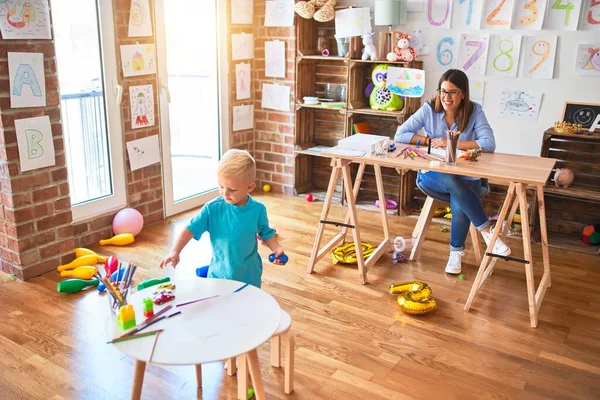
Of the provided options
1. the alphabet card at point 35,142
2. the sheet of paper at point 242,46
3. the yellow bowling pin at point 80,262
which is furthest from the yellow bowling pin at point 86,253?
the sheet of paper at point 242,46

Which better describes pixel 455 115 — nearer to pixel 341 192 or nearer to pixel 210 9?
pixel 341 192

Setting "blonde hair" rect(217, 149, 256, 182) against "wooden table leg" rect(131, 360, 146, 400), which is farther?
"blonde hair" rect(217, 149, 256, 182)

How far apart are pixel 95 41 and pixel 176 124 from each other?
1.06 meters

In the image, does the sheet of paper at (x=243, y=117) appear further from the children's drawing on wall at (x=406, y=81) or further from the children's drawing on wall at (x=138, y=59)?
the children's drawing on wall at (x=406, y=81)

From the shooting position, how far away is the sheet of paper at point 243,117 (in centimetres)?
463

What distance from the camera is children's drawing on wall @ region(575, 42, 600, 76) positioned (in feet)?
11.9

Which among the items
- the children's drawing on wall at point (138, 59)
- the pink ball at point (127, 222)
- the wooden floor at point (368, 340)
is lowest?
the wooden floor at point (368, 340)

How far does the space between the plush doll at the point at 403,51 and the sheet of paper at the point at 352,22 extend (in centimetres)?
27

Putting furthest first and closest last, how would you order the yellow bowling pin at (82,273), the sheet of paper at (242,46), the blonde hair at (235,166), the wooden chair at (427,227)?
the sheet of paper at (242,46)
the wooden chair at (427,227)
the yellow bowling pin at (82,273)
the blonde hair at (235,166)

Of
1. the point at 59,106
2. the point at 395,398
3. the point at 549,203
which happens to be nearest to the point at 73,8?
the point at 59,106

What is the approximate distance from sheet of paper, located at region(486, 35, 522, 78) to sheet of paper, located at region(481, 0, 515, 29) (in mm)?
78

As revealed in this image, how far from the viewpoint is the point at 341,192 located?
182 inches

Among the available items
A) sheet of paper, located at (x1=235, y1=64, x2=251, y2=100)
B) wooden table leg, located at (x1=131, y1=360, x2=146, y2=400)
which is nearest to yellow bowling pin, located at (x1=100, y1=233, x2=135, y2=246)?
sheet of paper, located at (x1=235, y1=64, x2=251, y2=100)

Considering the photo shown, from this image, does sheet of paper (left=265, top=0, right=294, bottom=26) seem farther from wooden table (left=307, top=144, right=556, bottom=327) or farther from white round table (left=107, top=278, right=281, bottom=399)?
white round table (left=107, top=278, right=281, bottom=399)
